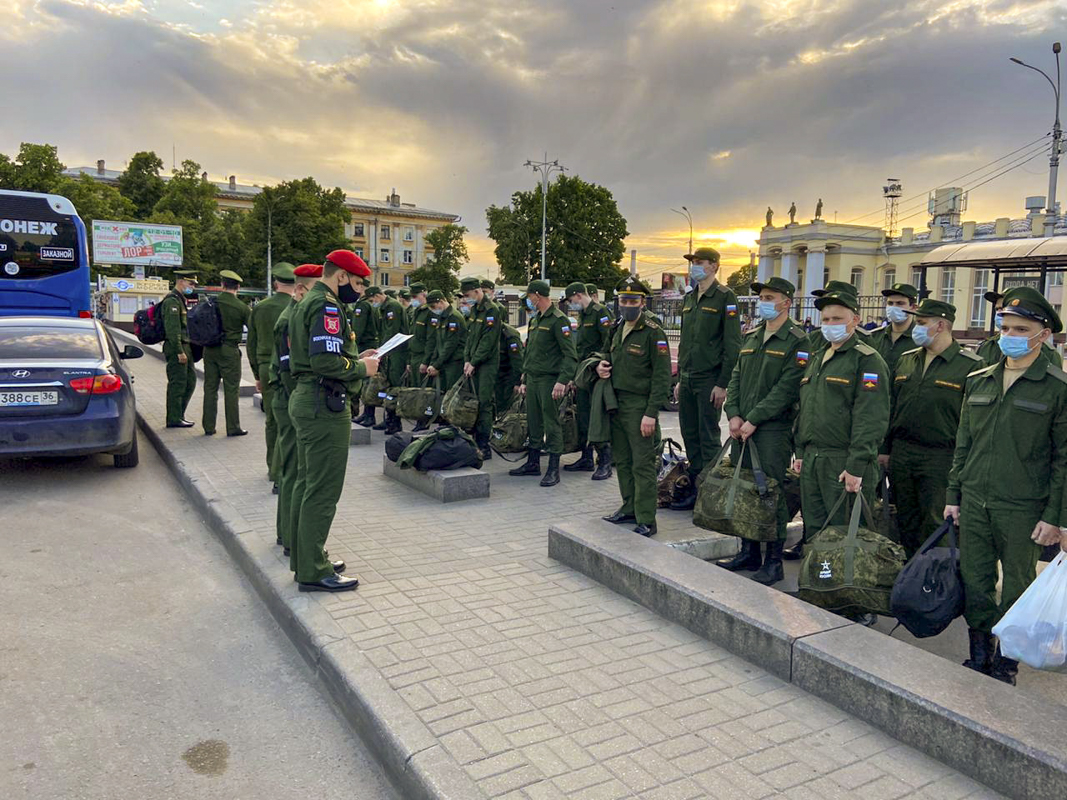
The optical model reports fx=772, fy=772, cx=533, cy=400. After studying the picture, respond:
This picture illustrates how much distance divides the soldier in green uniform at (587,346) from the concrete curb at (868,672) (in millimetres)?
3455

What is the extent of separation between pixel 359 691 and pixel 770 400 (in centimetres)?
Result: 306

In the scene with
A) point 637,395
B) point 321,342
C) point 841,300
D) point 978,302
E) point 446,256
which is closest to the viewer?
point 321,342

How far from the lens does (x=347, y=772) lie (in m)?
3.07

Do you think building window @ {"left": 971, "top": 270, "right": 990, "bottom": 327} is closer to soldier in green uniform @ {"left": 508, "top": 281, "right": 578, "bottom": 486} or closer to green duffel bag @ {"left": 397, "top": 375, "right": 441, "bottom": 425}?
green duffel bag @ {"left": 397, "top": 375, "right": 441, "bottom": 425}

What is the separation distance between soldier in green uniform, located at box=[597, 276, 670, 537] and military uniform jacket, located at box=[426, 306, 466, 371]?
365 cm

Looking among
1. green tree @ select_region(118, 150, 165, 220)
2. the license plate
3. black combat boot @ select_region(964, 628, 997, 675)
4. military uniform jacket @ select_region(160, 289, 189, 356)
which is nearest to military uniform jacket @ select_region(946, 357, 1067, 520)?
black combat boot @ select_region(964, 628, 997, 675)

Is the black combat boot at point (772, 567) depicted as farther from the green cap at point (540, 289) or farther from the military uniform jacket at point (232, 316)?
the military uniform jacket at point (232, 316)

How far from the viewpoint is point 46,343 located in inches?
306

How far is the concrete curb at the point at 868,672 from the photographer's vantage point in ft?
8.97

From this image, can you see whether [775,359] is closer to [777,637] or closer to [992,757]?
[777,637]

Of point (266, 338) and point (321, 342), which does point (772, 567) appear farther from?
point (266, 338)

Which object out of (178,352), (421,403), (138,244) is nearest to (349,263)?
(421,403)

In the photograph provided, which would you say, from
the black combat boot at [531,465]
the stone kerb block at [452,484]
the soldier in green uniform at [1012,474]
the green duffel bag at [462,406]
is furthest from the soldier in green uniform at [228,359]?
the soldier in green uniform at [1012,474]

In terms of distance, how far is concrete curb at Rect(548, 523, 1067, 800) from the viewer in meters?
2.73
